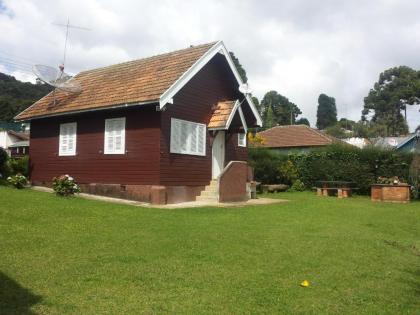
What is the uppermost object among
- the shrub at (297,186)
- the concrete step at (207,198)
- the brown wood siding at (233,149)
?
the brown wood siding at (233,149)

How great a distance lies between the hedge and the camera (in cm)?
2458

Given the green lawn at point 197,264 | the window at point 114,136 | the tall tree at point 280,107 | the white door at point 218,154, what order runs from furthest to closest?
the tall tree at point 280,107 → the white door at point 218,154 → the window at point 114,136 → the green lawn at point 197,264

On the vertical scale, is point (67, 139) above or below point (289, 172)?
above

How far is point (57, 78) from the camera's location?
2102 centimetres

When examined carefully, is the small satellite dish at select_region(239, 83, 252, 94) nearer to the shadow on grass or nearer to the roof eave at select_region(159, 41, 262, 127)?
the roof eave at select_region(159, 41, 262, 127)

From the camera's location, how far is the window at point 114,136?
18.2m

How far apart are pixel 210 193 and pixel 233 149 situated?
11.4ft

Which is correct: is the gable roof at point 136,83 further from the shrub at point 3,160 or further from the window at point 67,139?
the shrub at point 3,160

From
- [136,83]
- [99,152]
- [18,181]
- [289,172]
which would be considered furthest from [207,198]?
[289,172]

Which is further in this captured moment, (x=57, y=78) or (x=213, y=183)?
(x=57, y=78)

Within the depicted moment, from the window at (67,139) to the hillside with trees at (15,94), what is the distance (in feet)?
217

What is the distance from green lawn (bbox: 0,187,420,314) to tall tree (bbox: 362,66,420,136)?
7303 centimetres

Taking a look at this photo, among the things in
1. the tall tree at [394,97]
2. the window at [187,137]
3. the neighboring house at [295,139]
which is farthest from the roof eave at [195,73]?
the tall tree at [394,97]

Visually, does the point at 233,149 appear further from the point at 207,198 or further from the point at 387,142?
the point at 387,142
